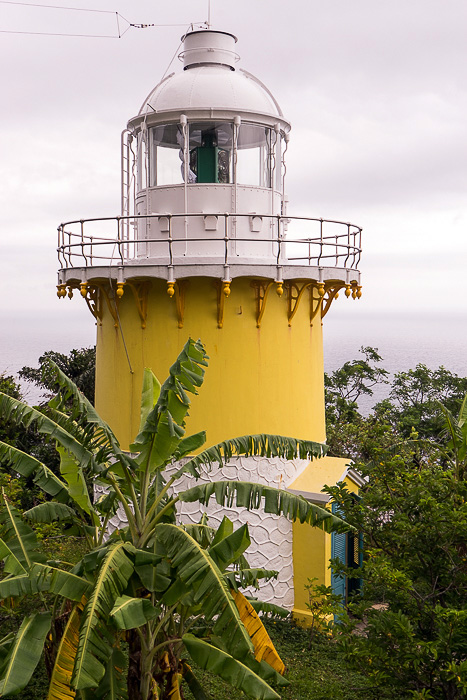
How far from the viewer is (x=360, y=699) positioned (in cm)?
1262

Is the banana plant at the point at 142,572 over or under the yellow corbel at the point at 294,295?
under

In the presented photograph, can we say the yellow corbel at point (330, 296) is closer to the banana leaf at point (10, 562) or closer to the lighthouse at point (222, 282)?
the lighthouse at point (222, 282)

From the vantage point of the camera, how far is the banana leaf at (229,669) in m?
8.68

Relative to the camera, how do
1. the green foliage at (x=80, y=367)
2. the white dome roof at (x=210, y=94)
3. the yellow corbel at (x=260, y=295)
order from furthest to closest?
the green foliage at (x=80, y=367)
the white dome roof at (x=210, y=94)
the yellow corbel at (x=260, y=295)

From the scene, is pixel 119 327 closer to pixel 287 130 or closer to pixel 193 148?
pixel 193 148

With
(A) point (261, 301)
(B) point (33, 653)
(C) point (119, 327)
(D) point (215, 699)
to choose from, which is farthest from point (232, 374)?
(B) point (33, 653)

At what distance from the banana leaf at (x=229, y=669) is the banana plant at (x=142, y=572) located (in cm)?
2

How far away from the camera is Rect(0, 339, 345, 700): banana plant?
28.4 feet

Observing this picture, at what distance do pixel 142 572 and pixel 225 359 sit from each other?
21.6ft

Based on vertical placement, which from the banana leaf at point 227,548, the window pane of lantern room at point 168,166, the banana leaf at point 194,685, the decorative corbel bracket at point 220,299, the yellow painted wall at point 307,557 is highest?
the window pane of lantern room at point 168,166

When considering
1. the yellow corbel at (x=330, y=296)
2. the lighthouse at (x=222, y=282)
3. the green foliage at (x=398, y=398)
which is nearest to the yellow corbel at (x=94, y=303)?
the lighthouse at (x=222, y=282)

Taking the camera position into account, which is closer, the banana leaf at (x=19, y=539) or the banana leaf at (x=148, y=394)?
the banana leaf at (x=19, y=539)

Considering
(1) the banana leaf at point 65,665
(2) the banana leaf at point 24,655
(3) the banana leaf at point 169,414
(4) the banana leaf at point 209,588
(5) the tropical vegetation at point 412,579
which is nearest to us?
(4) the banana leaf at point 209,588

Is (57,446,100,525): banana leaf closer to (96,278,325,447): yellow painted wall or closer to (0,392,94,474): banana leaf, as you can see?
(0,392,94,474): banana leaf
